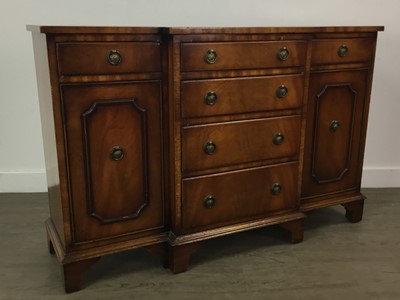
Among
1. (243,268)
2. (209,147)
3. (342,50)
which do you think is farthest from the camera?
(342,50)

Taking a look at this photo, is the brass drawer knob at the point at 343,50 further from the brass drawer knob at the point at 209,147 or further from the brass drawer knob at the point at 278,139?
the brass drawer knob at the point at 209,147

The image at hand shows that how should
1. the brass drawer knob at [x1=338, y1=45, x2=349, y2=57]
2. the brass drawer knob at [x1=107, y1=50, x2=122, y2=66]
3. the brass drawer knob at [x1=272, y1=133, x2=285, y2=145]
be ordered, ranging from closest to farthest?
the brass drawer knob at [x1=107, y1=50, x2=122, y2=66], the brass drawer knob at [x1=272, y1=133, x2=285, y2=145], the brass drawer knob at [x1=338, y1=45, x2=349, y2=57]

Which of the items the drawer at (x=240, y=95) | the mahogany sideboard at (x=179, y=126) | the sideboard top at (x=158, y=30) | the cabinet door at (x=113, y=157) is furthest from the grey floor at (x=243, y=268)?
the sideboard top at (x=158, y=30)

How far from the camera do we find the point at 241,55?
1.78 meters

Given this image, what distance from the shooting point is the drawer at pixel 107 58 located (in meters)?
1.54

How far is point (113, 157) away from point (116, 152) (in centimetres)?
2

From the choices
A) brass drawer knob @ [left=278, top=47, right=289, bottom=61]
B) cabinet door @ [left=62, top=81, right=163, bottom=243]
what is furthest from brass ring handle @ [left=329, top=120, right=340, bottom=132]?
cabinet door @ [left=62, top=81, right=163, bottom=243]

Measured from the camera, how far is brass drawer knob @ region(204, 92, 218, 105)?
1.77 m

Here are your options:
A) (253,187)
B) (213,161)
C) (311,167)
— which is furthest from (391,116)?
(213,161)

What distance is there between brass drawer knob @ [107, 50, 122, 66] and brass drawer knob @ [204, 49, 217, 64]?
340mm

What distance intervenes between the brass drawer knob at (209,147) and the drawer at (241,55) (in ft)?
1.03

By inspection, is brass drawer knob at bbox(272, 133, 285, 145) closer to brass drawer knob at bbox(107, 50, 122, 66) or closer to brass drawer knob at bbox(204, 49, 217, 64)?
brass drawer knob at bbox(204, 49, 217, 64)

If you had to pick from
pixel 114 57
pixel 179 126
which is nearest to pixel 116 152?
Result: pixel 179 126

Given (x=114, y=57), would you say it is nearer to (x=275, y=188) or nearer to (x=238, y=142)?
(x=238, y=142)
